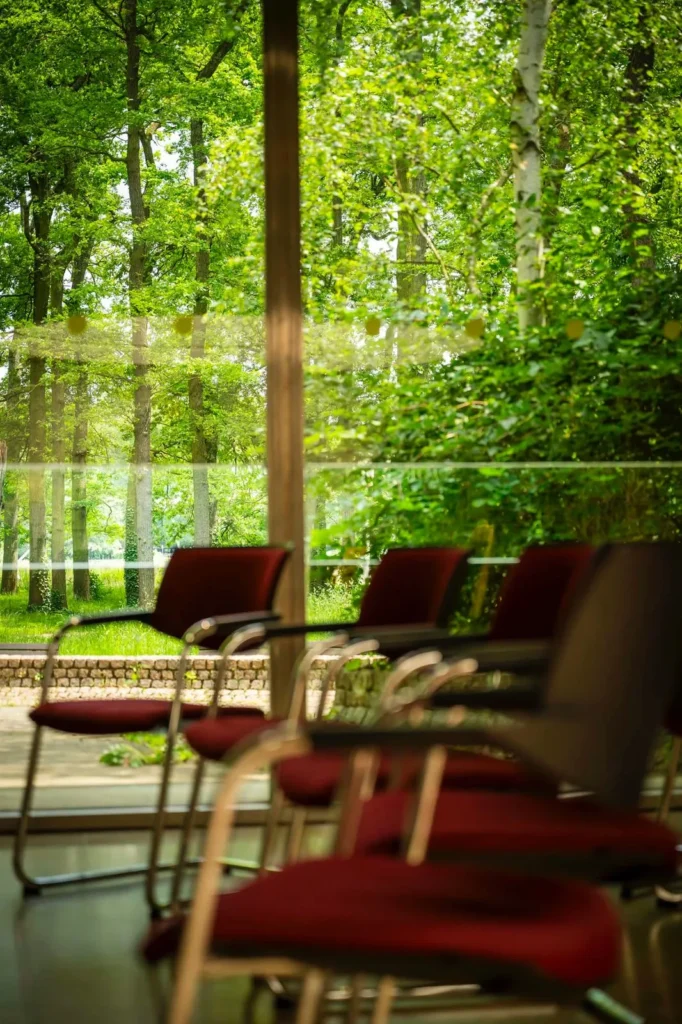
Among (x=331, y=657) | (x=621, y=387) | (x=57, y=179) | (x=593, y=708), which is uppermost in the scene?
(x=57, y=179)

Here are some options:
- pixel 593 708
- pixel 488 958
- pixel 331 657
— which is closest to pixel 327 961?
pixel 488 958

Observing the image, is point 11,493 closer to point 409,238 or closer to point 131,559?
point 131,559

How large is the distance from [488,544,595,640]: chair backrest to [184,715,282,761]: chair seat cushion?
2.12 feet

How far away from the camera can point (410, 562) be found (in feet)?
12.0

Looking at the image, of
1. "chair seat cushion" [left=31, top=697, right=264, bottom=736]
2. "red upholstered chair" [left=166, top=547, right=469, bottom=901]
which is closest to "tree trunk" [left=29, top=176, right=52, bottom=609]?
"chair seat cushion" [left=31, top=697, right=264, bottom=736]

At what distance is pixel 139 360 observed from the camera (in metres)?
4.69

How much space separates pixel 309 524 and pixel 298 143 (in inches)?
54.4

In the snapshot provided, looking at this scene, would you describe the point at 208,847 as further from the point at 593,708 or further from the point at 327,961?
the point at 593,708

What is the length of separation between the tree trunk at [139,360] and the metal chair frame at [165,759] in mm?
667

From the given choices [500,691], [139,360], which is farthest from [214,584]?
[500,691]

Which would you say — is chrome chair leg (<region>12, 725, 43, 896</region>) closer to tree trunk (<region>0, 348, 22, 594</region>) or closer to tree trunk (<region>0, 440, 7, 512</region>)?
tree trunk (<region>0, 348, 22, 594</region>)

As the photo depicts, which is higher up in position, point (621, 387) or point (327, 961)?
point (621, 387)

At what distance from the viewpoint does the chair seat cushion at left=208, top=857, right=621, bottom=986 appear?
1438 millimetres

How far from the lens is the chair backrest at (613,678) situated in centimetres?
171
